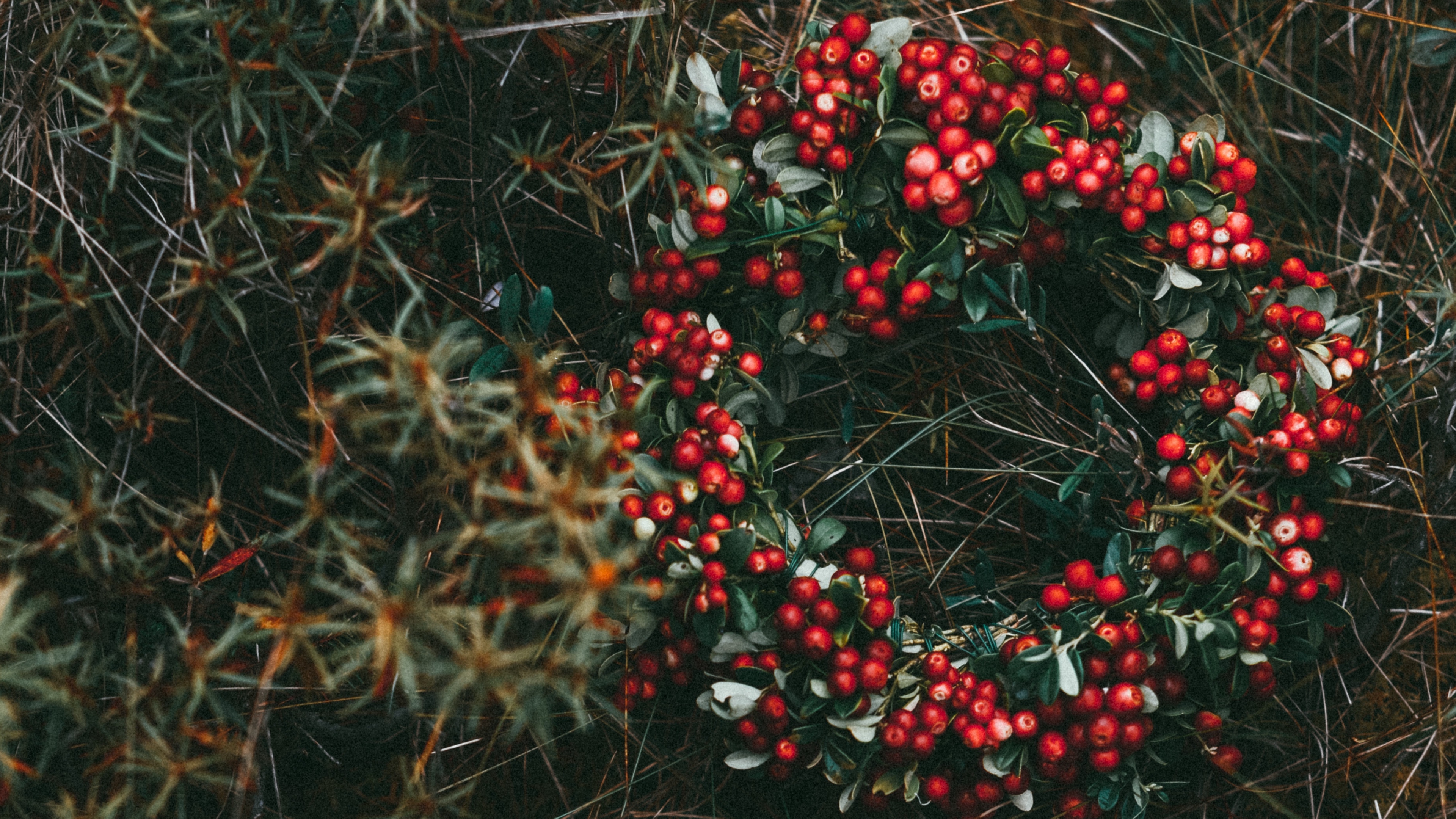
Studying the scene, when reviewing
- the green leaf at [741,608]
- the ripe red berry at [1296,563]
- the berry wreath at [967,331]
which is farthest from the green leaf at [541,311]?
the ripe red berry at [1296,563]

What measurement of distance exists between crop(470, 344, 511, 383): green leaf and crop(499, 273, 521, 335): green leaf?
57 mm

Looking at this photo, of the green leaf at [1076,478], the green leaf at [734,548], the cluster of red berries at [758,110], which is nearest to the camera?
the green leaf at [734,548]

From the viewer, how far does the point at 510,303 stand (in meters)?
2.34

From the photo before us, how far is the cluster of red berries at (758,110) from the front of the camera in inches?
94.3

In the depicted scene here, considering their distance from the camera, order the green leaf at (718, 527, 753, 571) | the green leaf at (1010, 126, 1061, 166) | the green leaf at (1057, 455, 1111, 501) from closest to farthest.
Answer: the green leaf at (718, 527, 753, 571)
the green leaf at (1010, 126, 1061, 166)
the green leaf at (1057, 455, 1111, 501)

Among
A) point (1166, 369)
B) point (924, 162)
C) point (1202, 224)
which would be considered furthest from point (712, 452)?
point (1202, 224)

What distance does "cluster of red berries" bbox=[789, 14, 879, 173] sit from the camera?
7.61ft

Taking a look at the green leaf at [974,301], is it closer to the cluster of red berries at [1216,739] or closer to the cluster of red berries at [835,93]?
the cluster of red berries at [835,93]

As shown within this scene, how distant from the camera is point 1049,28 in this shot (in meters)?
3.30

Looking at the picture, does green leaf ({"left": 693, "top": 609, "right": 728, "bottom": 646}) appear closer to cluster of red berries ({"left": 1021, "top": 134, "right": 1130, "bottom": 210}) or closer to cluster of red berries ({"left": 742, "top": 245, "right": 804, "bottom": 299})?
cluster of red berries ({"left": 742, "top": 245, "right": 804, "bottom": 299})

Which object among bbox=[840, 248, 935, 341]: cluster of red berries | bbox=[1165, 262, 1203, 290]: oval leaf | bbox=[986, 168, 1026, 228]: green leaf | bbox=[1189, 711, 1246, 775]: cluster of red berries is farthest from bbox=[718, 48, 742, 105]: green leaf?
bbox=[1189, 711, 1246, 775]: cluster of red berries

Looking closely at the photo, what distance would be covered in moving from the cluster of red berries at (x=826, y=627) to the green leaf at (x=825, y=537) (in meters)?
0.09

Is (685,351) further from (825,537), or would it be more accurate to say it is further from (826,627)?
(826,627)

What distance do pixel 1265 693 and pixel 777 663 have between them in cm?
123
